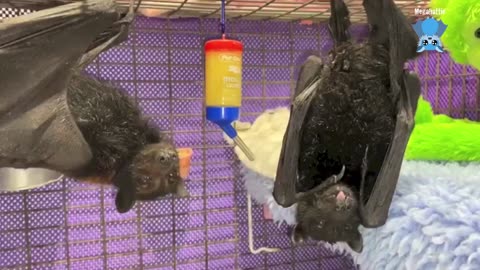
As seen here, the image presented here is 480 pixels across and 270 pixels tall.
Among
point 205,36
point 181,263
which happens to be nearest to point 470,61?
point 205,36

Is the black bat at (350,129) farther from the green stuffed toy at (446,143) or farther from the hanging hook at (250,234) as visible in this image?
the hanging hook at (250,234)

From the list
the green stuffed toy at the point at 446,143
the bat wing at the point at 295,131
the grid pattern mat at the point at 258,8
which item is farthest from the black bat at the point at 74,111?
the green stuffed toy at the point at 446,143

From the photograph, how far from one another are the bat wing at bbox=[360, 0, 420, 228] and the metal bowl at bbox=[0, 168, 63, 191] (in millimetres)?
674

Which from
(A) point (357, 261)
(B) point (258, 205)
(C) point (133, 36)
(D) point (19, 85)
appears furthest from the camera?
(B) point (258, 205)

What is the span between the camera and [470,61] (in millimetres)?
1145

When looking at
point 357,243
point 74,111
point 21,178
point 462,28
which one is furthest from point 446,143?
point 21,178

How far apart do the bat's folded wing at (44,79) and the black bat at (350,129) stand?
0.31m

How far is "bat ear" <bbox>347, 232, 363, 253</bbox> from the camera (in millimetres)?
886

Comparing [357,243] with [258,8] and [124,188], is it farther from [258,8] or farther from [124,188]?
[258,8]

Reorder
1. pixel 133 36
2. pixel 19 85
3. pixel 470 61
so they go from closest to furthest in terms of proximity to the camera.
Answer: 1. pixel 19 85
2. pixel 470 61
3. pixel 133 36

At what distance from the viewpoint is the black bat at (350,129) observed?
30.1 inches

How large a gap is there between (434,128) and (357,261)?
0.40 metres

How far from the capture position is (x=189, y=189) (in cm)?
145

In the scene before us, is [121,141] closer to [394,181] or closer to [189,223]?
[394,181]
